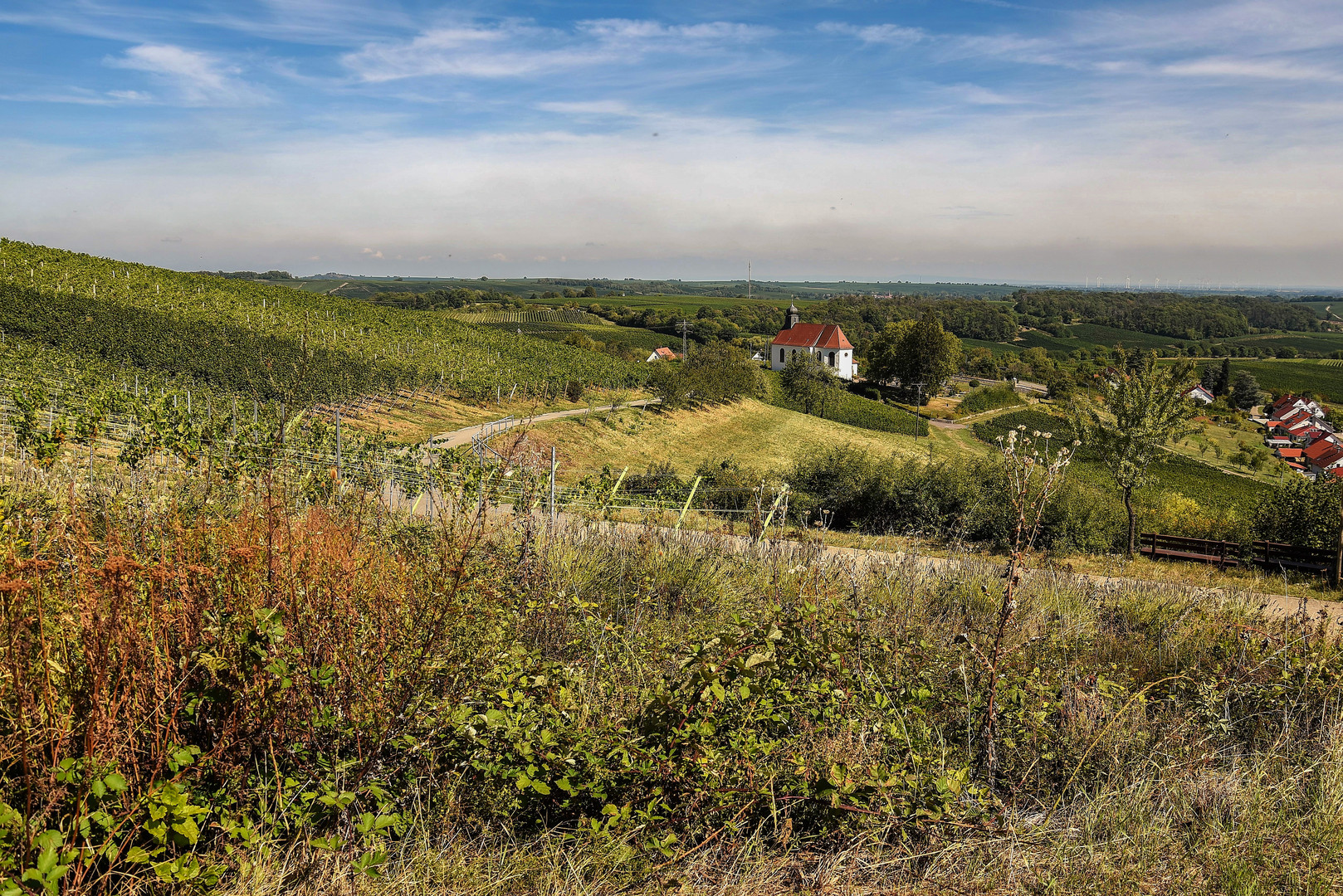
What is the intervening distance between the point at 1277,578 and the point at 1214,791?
1382 cm

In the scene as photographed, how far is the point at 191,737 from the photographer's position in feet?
8.64

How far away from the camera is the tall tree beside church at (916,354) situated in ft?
238

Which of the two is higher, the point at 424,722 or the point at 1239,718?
the point at 424,722

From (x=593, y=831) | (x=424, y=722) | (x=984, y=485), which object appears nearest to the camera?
(x=593, y=831)

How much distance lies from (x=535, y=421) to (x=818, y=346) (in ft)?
209

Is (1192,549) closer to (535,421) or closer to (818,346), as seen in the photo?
(535,421)

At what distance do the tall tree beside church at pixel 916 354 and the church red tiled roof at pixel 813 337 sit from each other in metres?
7.75

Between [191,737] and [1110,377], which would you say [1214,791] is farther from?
[1110,377]

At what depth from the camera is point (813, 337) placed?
88562 millimetres

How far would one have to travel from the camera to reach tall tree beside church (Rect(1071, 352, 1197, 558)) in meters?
17.4

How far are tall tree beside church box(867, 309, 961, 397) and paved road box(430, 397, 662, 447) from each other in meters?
39.9

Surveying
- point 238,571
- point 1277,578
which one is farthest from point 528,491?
point 1277,578

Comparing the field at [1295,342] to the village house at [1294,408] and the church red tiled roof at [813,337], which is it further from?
the church red tiled roof at [813,337]

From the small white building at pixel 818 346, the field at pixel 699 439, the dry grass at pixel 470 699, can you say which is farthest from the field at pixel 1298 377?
the dry grass at pixel 470 699
